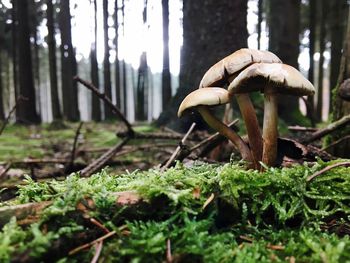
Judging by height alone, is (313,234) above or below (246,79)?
below

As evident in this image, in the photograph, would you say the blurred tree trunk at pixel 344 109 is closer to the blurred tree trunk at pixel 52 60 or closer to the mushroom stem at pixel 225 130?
the mushroom stem at pixel 225 130

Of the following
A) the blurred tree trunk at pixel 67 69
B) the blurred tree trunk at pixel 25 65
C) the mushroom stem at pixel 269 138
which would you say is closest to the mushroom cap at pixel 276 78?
the mushroom stem at pixel 269 138

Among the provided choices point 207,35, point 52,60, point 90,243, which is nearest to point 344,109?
point 90,243

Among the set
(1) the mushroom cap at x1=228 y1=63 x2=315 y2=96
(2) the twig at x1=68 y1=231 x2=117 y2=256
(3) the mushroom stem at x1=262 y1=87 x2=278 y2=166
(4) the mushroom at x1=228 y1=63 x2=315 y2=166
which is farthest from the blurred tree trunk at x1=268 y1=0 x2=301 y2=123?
(2) the twig at x1=68 y1=231 x2=117 y2=256

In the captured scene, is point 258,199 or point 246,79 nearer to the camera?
point 258,199

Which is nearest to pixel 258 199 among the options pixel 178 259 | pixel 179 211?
pixel 179 211

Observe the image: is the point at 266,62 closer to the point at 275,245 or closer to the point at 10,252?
the point at 275,245
